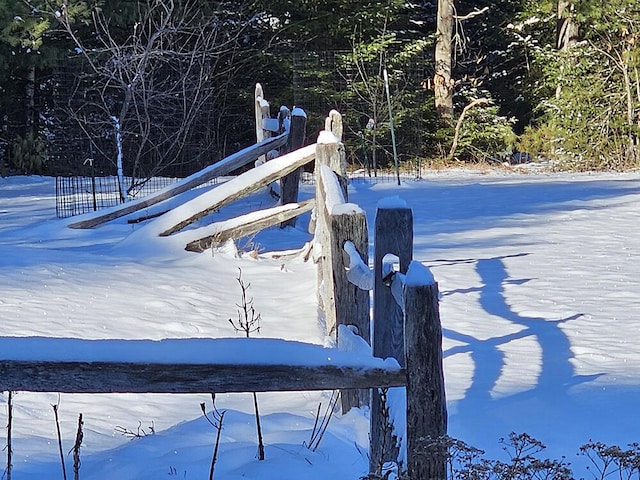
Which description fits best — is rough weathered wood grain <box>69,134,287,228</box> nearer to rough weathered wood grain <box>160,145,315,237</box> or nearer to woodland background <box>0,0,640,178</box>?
rough weathered wood grain <box>160,145,315,237</box>

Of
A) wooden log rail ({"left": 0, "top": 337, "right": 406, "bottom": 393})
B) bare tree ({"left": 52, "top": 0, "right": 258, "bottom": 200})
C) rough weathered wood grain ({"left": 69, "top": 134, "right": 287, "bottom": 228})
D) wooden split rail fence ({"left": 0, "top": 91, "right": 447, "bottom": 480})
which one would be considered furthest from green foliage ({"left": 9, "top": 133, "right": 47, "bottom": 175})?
wooden log rail ({"left": 0, "top": 337, "right": 406, "bottom": 393})

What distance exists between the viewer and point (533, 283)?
23.6 feet

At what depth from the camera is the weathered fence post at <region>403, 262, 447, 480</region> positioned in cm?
253

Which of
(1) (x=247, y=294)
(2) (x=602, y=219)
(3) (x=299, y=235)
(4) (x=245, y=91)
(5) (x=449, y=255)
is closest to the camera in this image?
(1) (x=247, y=294)

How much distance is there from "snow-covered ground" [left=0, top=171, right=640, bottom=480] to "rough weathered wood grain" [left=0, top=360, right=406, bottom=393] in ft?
0.29

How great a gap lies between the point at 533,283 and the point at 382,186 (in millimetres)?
7278

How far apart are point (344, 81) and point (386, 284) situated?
15.7 m

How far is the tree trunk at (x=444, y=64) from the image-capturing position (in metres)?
20.3

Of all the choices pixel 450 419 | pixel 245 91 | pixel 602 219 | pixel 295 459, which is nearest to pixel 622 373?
pixel 450 419

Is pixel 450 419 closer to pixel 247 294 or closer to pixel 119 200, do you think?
pixel 247 294

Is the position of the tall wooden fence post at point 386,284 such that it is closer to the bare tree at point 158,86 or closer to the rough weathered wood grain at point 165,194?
the rough weathered wood grain at point 165,194

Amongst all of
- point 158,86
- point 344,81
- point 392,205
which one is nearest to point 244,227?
point 392,205

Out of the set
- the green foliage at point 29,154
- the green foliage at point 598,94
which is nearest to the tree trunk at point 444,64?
the green foliage at point 598,94

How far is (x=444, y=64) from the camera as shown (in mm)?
20391
